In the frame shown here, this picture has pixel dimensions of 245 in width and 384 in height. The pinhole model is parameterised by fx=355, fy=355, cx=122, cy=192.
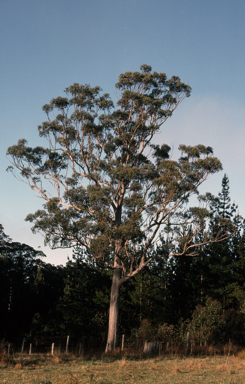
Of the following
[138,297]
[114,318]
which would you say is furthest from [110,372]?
[138,297]

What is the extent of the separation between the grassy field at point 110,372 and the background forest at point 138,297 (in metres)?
10.2

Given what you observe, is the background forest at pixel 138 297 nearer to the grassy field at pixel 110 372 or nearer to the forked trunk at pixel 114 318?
the forked trunk at pixel 114 318

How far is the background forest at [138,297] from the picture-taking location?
89.4ft

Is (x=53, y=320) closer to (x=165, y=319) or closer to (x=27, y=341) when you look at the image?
(x=27, y=341)

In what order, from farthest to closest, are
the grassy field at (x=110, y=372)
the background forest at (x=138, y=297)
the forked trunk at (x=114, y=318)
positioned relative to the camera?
the background forest at (x=138, y=297), the forked trunk at (x=114, y=318), the grassy field at (x=110, y=372)

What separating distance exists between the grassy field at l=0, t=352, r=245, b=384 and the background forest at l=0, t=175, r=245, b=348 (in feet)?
33.3

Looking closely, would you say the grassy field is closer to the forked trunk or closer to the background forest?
the forked trunk

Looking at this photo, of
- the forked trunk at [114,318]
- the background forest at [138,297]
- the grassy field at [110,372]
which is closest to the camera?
the grassy field at [110,372]

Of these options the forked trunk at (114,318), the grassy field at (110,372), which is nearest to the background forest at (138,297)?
the forked trunk at (114,318)

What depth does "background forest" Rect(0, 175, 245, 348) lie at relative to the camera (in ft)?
89.4

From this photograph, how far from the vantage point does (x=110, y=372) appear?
10906 mm

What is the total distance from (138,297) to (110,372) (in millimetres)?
18430

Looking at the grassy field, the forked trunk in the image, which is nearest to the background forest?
the forked trunk

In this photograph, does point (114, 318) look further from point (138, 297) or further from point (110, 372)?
point (138, 297)
